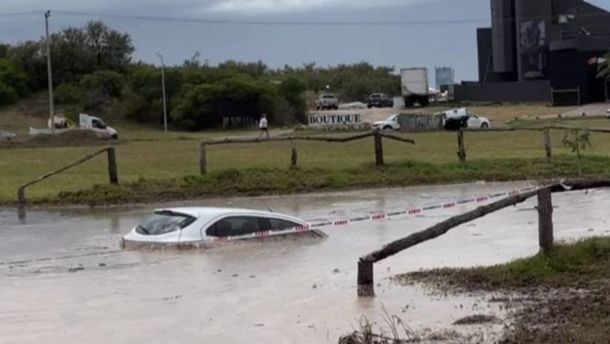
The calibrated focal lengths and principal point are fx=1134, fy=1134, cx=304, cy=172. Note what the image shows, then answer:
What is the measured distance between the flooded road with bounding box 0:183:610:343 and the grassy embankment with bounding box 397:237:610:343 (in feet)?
1.63

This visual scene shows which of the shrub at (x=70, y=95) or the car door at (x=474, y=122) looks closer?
the car door at (x=474, y=122)

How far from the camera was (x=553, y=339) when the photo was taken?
9.46 m

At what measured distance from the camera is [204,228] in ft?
62.0

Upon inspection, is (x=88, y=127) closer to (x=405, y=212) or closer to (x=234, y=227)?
(x=405, y=212)

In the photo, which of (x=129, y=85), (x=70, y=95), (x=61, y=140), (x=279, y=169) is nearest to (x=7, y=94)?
(x=70, y=95)

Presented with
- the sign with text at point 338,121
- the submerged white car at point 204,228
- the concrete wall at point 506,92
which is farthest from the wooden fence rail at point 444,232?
the concrete wall at point 506,92

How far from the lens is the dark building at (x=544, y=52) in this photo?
99000 mm

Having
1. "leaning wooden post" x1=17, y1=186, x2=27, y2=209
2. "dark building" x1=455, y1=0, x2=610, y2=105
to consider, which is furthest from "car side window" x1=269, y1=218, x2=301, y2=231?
"dark building" x1=455, y1=0, x2=610, y2=105

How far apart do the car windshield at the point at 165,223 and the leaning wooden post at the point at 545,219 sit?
662cm

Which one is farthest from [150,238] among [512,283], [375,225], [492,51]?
[492,51]

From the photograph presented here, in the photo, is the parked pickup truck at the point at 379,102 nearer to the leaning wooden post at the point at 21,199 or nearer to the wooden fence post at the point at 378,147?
the wooden fence post at the point at 378,147

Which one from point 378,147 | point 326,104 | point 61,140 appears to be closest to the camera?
point 378,147

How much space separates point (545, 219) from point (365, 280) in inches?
97.8

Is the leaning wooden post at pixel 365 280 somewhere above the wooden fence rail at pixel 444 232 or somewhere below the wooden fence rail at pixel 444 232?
below
